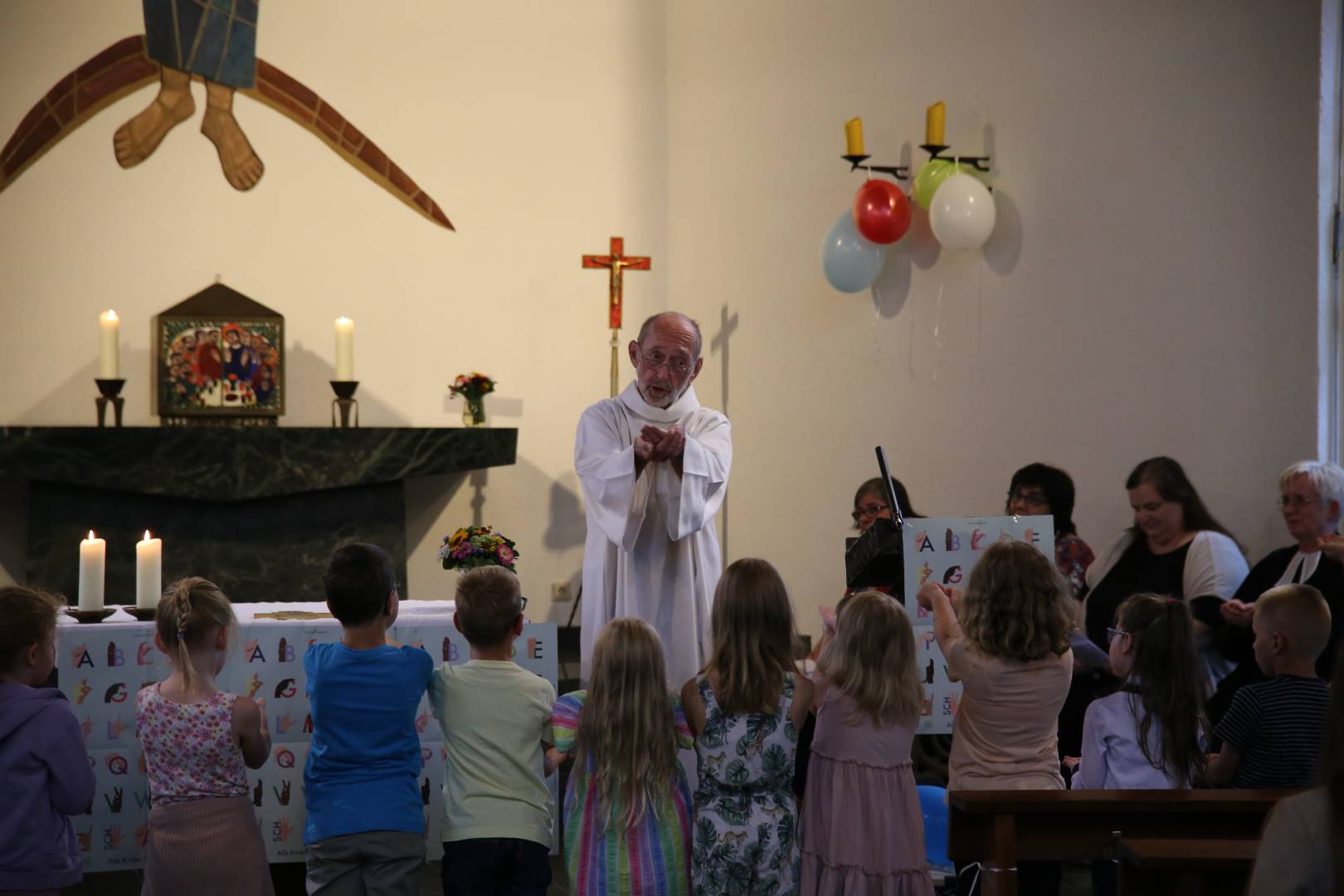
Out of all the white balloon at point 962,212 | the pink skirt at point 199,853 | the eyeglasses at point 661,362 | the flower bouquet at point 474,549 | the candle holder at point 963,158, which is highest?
the candle holder at point 963,158

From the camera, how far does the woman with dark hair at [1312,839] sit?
1.77m

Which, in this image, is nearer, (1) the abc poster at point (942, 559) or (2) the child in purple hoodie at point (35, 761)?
(2) the child in purple hoodie at point (35, 761)

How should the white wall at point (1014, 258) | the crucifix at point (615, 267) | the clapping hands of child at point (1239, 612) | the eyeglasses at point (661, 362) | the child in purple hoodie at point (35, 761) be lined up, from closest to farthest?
1. the child in purple hoodie at point (35, 761)
2. the eyeglasses at point (661, 362)
3. the clapping hands of child at point (1239, 612)
4. the white wall at point (1014, 258)
5. the crucifix at point (615, 267)

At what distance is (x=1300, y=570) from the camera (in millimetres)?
4668

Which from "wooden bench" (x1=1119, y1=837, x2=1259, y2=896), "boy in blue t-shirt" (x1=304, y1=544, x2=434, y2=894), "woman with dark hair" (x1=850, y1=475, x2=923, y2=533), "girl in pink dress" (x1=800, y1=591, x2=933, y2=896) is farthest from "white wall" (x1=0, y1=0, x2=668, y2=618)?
"wooden bench" (x1=1119, y1=837, x2=1259, y2=896)

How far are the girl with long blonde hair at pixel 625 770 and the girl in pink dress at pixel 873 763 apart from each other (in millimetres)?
387

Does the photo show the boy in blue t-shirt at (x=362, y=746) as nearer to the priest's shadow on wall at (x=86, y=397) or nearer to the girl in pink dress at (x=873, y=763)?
the girl in pink dress at (x=873, y=763)

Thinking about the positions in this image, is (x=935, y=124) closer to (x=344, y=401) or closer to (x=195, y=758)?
(x=344, y=401)

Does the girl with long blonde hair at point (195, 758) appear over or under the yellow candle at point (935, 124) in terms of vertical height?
under

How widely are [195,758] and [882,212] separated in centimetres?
438

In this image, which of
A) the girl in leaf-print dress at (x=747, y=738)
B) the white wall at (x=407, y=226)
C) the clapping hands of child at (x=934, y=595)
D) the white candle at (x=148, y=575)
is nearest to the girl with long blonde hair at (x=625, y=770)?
the girl in leaf-print dress at (x=747, y=738)

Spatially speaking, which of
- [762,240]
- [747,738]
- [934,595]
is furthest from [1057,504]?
[747,738]

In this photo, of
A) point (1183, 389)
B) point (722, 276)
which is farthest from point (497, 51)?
point (1183, 389)

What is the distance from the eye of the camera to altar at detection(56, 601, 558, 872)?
378 centimetres
